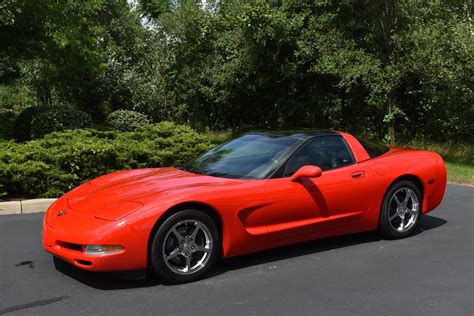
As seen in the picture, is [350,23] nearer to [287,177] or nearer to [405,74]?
[405,74]

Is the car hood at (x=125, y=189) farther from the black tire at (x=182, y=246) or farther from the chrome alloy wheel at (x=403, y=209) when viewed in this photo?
A: the chrome alloy wheel at (x=403, y=209)

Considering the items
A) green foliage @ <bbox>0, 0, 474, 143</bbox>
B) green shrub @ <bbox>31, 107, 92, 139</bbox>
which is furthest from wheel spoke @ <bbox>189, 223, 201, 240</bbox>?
green shrub @ <bbox>31, 107, 92, 139</bbox>

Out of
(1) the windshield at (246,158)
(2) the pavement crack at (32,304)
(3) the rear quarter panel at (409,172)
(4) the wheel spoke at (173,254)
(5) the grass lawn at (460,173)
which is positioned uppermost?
(1) the windshield at (246,158)

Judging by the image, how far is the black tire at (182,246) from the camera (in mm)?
4199

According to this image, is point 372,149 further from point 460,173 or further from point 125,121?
point 125,121

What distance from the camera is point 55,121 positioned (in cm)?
1368

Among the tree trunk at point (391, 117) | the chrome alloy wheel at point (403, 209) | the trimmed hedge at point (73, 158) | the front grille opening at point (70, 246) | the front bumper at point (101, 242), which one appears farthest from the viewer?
the tree trunk at point (391, 117)

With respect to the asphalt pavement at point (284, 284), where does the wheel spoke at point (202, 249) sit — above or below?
above

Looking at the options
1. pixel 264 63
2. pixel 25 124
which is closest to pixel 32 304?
pixel 25 124

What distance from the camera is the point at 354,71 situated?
46.3 ft

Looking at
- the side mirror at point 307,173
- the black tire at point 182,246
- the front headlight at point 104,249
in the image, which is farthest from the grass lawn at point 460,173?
the front headlight at point 104,249

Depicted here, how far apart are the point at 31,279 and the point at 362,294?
281cm

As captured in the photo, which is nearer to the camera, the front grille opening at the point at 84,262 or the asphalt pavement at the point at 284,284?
the asphalt pavement at the point at 284,284

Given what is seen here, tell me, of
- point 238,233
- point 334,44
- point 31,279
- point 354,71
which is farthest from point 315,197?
point 334,44
